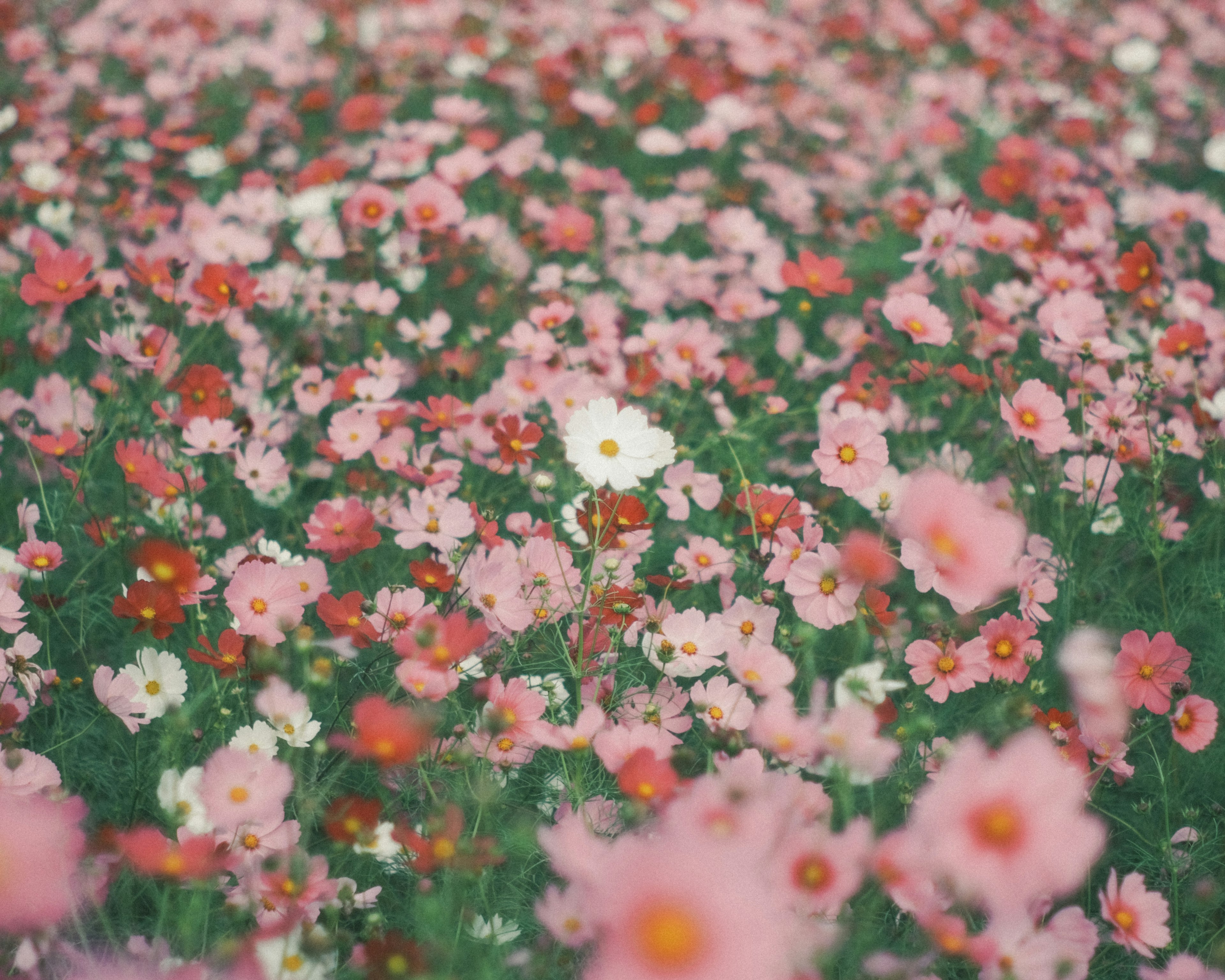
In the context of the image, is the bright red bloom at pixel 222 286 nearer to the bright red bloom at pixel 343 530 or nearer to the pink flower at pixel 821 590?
the bright red bloom at pixel 343 530

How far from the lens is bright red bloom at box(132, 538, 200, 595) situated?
3.03ft

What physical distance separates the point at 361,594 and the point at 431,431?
55 cm

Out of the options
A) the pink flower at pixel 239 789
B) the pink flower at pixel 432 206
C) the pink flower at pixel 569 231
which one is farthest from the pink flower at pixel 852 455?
the pink flower at pixel 432 206

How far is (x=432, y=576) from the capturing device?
1044 millimetres

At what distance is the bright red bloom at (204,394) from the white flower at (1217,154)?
2263mm

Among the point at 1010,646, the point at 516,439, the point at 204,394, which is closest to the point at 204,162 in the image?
the point at 204,394

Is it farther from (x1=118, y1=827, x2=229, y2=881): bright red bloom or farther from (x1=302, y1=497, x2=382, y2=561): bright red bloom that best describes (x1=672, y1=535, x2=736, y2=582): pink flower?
(x1=118, y1=827, x2=229, y2=881): bright red bloom

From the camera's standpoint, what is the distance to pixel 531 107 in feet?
8.58

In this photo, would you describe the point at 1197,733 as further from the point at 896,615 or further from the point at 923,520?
the point at 923,520

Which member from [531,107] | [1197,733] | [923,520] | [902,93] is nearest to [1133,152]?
[902,93]

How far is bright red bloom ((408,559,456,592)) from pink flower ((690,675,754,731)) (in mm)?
298

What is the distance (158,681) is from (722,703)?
633 millimetres

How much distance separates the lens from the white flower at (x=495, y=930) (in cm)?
86

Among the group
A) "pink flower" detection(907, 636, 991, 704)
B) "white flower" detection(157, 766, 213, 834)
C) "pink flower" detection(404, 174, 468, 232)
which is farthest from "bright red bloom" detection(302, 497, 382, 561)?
"pink flower" detection(404, 174, 468, 232)
